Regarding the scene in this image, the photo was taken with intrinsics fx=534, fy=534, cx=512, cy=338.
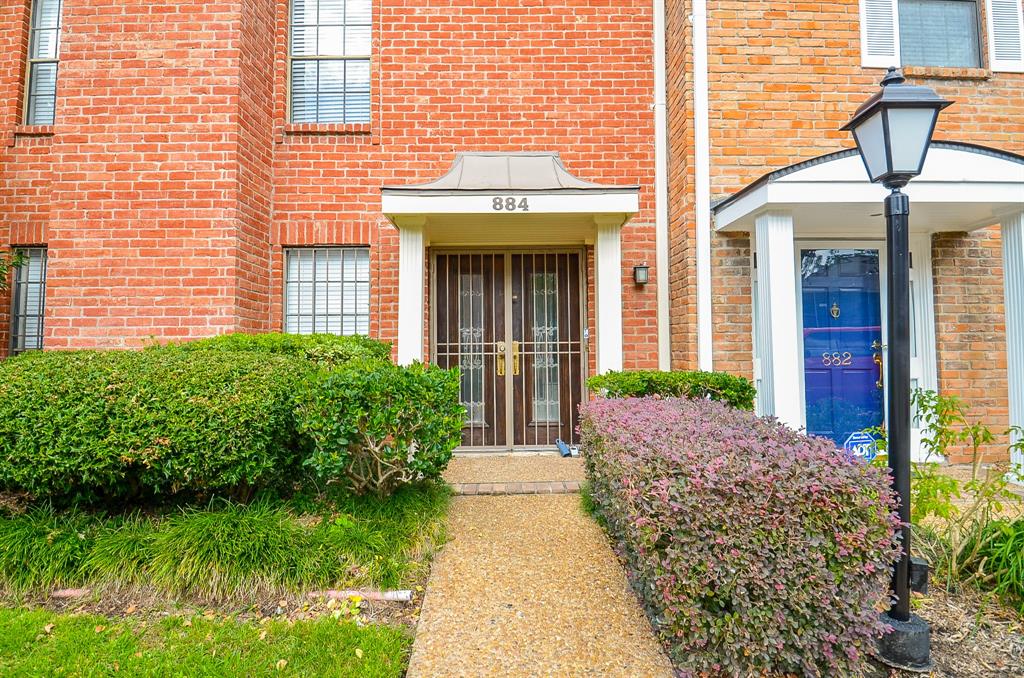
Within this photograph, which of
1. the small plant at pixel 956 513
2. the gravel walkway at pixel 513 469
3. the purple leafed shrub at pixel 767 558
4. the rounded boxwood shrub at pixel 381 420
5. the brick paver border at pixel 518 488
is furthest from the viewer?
the gravel walkway at pixel 513 469

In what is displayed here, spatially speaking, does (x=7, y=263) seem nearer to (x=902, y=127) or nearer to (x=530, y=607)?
(x=530, y=607)

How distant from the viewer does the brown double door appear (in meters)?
6.50

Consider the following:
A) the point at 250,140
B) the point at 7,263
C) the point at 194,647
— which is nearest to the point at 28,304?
the point at 7,263

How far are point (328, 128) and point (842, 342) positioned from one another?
6.42 meters

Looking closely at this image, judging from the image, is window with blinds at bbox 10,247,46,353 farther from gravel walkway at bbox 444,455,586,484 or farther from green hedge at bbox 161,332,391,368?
gravel walkway at bbox 444,455,586,484

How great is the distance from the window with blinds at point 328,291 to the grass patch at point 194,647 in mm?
4063

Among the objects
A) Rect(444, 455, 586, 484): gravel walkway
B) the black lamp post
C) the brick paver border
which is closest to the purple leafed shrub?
the black lamp post

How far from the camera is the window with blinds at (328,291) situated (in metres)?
6.50

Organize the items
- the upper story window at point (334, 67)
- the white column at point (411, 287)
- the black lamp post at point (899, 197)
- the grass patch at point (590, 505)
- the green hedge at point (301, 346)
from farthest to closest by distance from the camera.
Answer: the upper story window at point (334, 67)
the white column at point (411, 287)
the green hedge at point (301, 346)
the grass patch at point (590, 505)
the black lamp post at point (899, 197)

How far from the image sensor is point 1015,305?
5.21 meters

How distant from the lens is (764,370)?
16.9ft

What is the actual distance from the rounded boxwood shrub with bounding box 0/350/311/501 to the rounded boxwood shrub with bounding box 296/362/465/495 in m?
0.31

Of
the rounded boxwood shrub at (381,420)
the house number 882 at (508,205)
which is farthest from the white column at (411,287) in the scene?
the rounded boxwood shrub at (381,420)

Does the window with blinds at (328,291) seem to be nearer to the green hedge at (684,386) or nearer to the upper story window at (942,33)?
the green hedge at (684,386)
